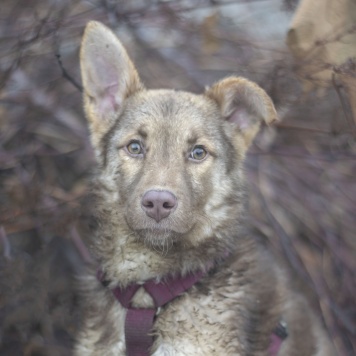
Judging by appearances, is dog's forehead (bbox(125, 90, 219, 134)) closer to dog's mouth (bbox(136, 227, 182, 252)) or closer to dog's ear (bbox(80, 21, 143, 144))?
dog's ear (bbox(80, 21, 143, 144))

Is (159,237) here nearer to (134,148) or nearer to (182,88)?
(134,148)

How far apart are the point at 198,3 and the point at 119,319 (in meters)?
2.56

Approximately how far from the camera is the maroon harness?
415cm

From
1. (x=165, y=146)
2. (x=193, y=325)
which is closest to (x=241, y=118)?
(x=165, y=146)

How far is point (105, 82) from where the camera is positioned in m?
4.78

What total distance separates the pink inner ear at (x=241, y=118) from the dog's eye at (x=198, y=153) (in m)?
0.37

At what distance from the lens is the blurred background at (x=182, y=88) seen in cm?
543

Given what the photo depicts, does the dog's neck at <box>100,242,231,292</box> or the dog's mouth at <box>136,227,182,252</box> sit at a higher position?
the dog's mouth at <box>136,227,182,252</box>

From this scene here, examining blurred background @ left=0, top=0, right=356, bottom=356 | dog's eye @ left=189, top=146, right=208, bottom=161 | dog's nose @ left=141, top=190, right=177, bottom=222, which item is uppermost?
dog's nose @ left=141, top=190, right=177, bottom=222

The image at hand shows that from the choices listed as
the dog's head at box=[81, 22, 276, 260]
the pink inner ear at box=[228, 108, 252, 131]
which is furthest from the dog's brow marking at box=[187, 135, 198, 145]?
the pink inner ear at box=[228, 108, 252, 131]

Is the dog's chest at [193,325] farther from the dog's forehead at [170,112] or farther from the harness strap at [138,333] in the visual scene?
the dog's forehead at [170,112]

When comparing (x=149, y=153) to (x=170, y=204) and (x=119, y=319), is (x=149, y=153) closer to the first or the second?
(x=170, y=204)

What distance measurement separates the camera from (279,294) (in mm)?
4605

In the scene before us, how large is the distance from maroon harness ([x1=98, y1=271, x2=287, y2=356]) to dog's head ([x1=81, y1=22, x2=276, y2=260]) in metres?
0.22
